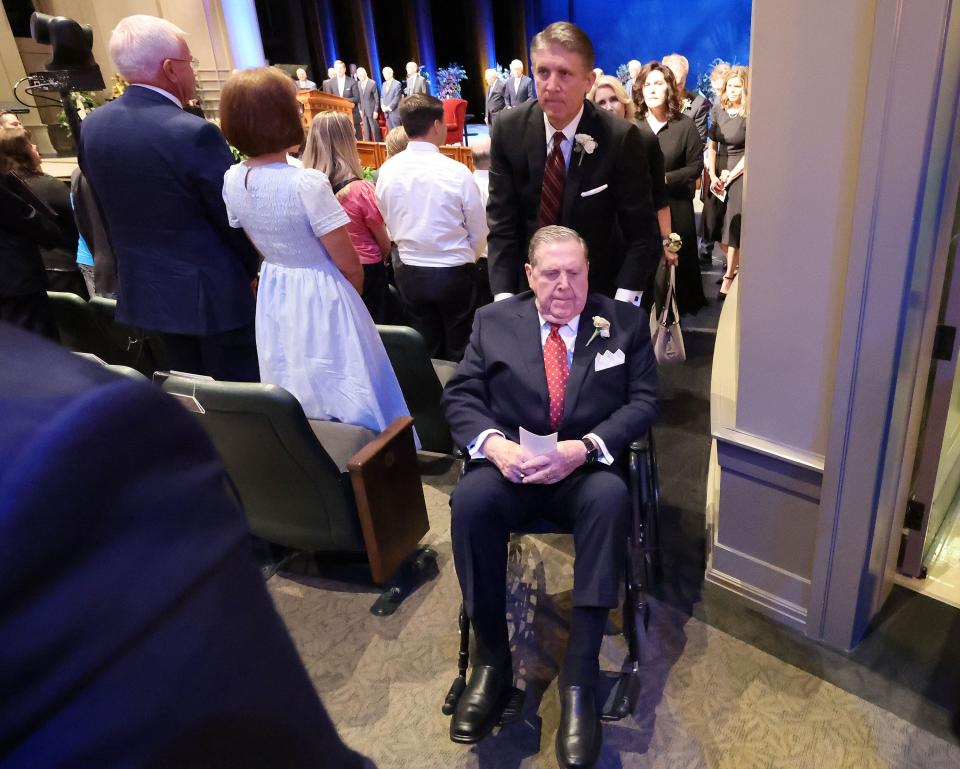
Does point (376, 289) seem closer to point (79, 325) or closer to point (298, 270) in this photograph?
point (298, 270)

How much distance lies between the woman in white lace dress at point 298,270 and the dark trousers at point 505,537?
28.5 inches

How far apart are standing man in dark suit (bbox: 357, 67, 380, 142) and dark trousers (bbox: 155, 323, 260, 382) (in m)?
11.4

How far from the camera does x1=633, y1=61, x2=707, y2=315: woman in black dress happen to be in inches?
150

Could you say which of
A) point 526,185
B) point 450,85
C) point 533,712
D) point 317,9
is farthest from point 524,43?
point 533,712

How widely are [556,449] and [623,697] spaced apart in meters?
0.69

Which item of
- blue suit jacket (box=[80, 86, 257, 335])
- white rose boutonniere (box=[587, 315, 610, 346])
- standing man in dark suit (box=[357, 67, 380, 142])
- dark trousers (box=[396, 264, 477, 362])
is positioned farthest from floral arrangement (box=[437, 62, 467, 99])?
white rose boutonniere (box=[587, 315, 610, 346])

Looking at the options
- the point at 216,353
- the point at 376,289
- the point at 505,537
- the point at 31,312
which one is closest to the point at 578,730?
the point at 505,537

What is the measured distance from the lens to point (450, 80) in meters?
16.8

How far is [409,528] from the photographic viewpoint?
2312 mm

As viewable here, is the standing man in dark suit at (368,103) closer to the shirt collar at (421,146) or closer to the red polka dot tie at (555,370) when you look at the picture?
the shirt collar at (421,146)

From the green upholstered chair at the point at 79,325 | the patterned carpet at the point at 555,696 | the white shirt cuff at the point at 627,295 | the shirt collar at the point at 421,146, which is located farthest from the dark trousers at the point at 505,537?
the green upholstered chair at the point at 79,325

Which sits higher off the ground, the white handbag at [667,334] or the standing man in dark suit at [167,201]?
the standing man in dark suit at [167,201]

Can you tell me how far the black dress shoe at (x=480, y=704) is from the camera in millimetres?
1738

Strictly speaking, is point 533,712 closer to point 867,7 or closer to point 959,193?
point 959,193
